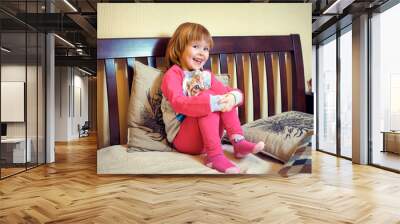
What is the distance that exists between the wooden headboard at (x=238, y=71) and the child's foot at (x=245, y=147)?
0.39m

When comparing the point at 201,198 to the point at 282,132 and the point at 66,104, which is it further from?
the point at 66,104

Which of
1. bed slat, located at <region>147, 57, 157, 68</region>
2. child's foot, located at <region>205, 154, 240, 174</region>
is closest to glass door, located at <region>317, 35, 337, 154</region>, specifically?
child's foot, located at <region>205, 154, 240, 174</region>

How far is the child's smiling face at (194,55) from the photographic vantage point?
212 inches

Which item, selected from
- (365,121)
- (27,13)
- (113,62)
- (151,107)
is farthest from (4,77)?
(365,121)

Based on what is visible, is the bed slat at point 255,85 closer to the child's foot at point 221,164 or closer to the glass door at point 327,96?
the child's foot at point 221,164

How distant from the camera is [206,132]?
5277mm

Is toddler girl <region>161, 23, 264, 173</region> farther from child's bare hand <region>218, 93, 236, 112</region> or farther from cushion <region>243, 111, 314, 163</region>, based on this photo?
cushion <region>243, 111, 314, 163</region>

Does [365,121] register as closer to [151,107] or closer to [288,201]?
[288,201]

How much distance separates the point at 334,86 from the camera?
8461 mm

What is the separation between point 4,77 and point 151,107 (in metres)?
2.27

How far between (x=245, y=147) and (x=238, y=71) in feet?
3.78

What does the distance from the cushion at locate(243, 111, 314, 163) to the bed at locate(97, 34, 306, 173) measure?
0.10m

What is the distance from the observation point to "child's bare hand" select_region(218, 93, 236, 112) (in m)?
5.30

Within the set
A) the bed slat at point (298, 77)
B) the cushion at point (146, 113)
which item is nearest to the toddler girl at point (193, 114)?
the cushion at point (146, 113)
